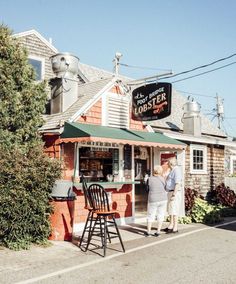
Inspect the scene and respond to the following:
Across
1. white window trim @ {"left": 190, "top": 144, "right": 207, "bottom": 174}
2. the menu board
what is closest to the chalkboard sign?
the menu board

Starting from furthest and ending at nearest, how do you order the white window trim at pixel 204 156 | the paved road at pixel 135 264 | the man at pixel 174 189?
the white window trim at pixel 204 156 → the man at pixel 174 189 → the paved road at pixel 135 264

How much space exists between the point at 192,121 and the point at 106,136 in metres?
6.95

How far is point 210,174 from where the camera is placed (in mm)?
16750

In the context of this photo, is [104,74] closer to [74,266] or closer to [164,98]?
[164,98]

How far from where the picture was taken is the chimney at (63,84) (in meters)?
10.8

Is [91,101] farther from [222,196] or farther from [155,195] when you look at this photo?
[222,196]

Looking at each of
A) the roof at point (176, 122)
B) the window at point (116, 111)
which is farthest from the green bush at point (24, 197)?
the roof at point (176, 122)

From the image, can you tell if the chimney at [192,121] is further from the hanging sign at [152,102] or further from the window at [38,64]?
the window at [38,64]

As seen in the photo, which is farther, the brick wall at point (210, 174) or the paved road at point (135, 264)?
the brick wall at point (210, 174)

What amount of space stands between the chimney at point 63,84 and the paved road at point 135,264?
181 inches

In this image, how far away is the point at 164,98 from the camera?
10.8 metres

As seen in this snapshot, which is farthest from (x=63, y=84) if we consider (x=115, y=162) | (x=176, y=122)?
(x=176, y=122)

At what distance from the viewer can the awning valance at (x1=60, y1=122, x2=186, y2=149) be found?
29.8 ft

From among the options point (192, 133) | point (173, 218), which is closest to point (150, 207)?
point (173, 218)
